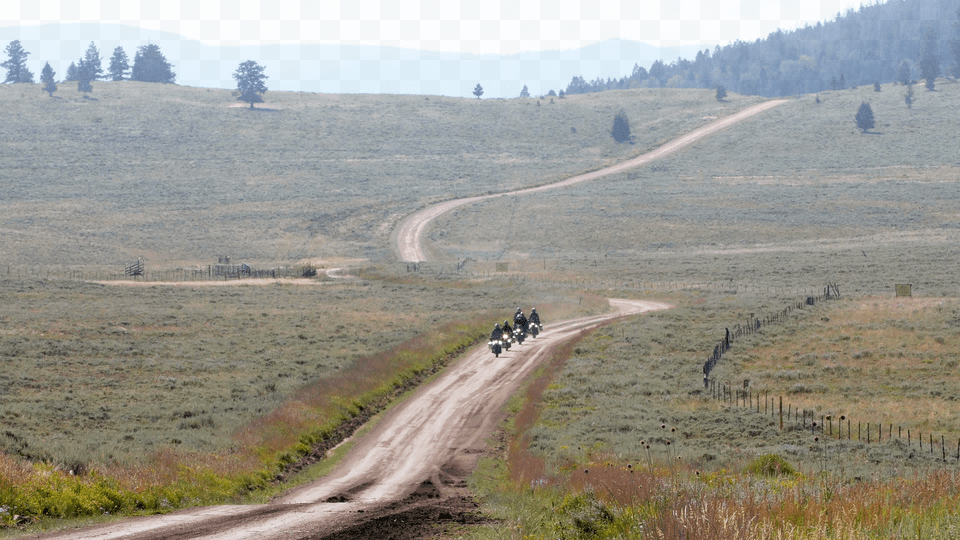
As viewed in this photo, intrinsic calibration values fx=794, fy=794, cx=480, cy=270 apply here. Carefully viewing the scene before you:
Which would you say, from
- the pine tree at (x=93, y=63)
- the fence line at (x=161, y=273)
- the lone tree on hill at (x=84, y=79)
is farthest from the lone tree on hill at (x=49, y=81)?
the fence line at (x=161, y=273)

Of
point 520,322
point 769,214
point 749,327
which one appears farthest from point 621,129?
point 520,322

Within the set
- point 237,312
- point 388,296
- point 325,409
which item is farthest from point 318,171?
point 325,409

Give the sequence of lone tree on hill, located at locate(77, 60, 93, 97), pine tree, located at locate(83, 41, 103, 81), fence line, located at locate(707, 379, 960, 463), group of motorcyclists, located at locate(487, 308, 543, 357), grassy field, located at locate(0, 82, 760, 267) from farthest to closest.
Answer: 1. pine tree, located at locate(83, 41, 103, 81)
2. lone tree on hill, located at locate(77, 60, 93, 97)
3. grassy field, located at locate(0, 82, 760, 267)
4. group of motorcyclists, located at locate(487, 308, 543, 357)
5. fence line, located at locate(707, 379, 960, 463)

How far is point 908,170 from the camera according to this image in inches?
4894

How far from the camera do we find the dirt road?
520 inches

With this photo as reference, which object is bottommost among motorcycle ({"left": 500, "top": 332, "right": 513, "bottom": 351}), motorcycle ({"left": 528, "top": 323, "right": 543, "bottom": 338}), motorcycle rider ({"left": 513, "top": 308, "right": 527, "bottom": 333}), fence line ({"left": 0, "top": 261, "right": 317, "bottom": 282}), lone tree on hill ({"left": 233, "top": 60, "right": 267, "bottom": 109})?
fence line ({"left": 0, "top": 261, "right": 317, "bottom": 282})

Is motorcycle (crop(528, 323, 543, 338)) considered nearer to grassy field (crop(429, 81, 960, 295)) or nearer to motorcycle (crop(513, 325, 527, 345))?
motorcycle (crop(513, 325, 527, 345))

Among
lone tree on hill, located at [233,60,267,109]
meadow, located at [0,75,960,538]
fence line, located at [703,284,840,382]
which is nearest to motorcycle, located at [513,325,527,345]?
meadow, located at [0,75,960,538]

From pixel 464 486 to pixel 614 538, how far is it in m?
7.97

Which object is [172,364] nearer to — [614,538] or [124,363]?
[124,363]

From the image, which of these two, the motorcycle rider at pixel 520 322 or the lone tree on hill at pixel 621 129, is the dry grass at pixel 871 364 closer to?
the motorcycle rider at pixel 520 322

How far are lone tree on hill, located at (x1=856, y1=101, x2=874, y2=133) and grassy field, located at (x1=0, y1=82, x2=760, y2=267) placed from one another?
3376 centimetres

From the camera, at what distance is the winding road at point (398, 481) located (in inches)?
520

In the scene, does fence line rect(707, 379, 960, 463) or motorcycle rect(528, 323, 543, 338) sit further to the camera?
motorcycle rect(528, 323, 543, 338)
